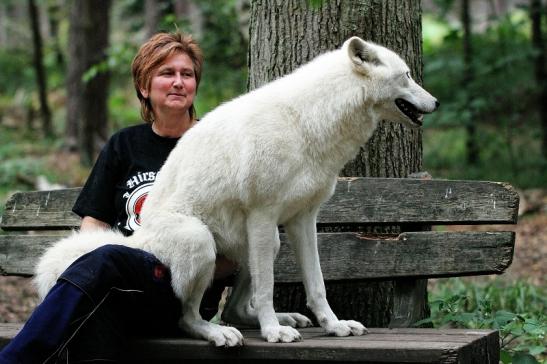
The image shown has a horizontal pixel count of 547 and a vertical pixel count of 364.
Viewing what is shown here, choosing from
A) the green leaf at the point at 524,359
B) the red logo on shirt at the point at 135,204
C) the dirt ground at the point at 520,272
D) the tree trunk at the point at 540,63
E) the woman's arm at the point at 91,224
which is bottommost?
the dirt ground at the point at 520,272

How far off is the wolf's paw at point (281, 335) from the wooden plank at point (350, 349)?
0.05 meters

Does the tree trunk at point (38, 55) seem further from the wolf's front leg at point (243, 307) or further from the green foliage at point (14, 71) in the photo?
the wolf's front leg at point (243, 307)

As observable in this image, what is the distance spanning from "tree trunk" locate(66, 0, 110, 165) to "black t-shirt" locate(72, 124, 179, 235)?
1017cm

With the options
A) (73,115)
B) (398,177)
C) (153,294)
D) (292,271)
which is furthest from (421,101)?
(73,115)

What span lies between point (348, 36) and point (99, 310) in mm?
2120

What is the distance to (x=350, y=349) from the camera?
123 inches

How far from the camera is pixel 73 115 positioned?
54.1 feet

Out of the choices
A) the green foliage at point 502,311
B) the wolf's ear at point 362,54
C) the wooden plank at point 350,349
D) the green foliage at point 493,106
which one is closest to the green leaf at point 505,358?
the green foliage at point 502,311

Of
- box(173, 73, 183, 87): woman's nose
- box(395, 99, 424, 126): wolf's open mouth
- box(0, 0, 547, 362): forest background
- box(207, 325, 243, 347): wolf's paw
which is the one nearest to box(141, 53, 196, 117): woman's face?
box(173, 73, 183, 87): woman's nose

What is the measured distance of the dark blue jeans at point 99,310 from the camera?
3238 millimetres

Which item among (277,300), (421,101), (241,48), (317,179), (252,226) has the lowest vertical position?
(277,300)

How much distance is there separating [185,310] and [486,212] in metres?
1.62

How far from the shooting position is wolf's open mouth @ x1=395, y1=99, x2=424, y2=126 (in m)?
3.65

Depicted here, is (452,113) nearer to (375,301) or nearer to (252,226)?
(375,301)
